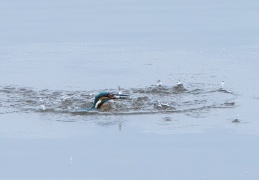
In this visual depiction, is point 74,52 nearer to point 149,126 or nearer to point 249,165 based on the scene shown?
point 149,126

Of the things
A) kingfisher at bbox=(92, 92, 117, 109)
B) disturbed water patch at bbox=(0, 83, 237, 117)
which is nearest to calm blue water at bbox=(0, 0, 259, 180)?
disturbed water patch at bbox=(0, 83, 237, 117)

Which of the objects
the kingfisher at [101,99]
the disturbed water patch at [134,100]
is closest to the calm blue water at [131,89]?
the disturbed water patch at [134,100]

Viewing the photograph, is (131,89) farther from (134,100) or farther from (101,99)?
(101,99)

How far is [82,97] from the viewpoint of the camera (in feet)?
34.0

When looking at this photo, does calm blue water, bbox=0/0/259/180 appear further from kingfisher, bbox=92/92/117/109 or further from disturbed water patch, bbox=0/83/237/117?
kingfisher, bbox=92/92/117/109

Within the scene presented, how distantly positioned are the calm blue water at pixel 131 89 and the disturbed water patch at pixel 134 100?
1cm

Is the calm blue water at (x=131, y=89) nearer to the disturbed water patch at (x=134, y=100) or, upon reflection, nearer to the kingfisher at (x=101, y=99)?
the disturbed water patch at (x=134, y=100)

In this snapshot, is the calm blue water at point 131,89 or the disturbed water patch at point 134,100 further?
the disturbed water patch at point 134,100

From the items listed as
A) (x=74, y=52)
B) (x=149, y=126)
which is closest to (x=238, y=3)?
(x=74, y=52)

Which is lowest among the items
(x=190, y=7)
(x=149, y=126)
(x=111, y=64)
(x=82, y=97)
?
(x=149, y=126)

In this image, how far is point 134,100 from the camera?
1016 cm

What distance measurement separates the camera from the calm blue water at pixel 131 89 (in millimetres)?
7496

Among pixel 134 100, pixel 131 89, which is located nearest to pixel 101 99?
pixel 134 100

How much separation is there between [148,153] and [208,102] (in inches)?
93.1
